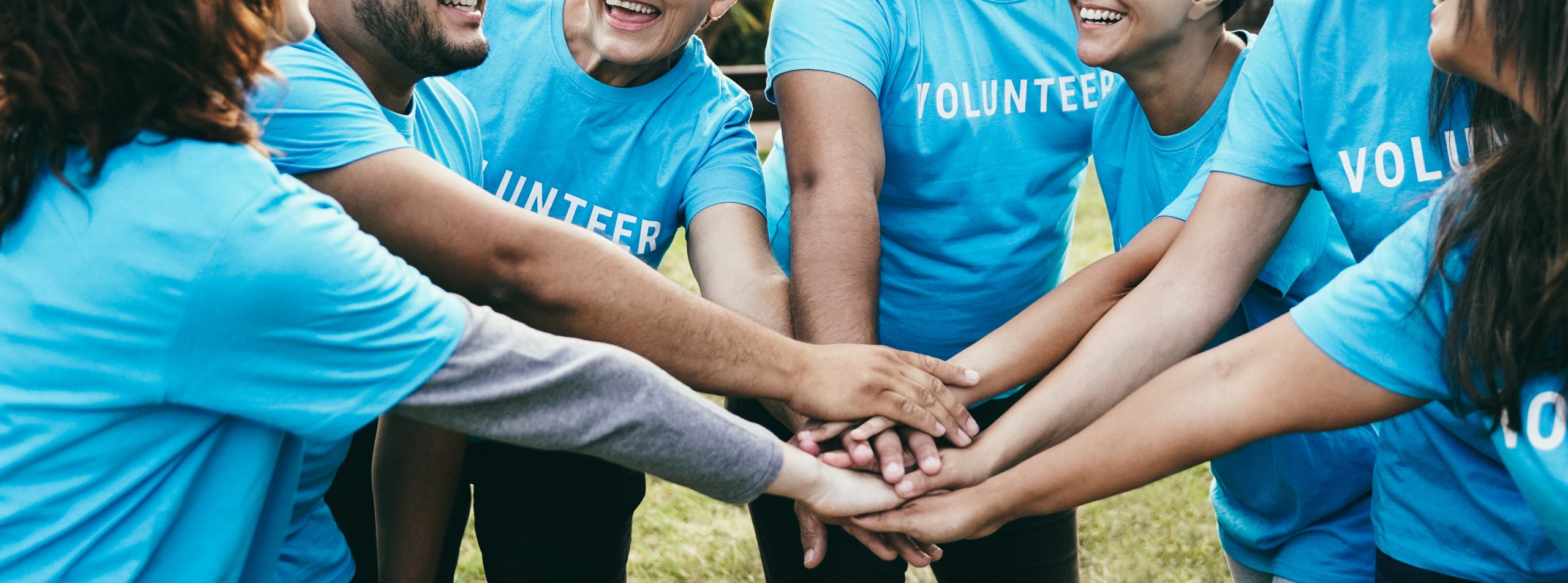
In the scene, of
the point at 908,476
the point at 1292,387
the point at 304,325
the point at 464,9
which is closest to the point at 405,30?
the point at 464,9

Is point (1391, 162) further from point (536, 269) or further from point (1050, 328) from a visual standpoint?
point (536, 269)

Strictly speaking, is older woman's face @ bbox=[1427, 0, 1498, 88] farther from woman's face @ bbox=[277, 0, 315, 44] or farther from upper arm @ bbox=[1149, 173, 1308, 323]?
woman's face @ bbox=[277, 0, 315, 44]

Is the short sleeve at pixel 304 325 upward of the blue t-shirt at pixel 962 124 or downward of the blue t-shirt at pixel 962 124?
upward

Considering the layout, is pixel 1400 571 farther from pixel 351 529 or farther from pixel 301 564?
pixel 351 529

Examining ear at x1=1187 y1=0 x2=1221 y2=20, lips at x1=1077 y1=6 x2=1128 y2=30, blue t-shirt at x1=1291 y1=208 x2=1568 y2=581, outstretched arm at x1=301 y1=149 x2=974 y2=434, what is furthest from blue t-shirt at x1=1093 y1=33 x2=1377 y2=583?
outstretched arm at x1=301 y1=149 x2=974 y2=434

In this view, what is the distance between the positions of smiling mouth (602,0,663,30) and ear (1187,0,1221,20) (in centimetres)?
106

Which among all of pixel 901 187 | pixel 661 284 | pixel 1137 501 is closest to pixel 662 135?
pixel 901 187

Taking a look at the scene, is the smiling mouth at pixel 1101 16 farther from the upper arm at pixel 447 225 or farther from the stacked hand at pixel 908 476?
the upper arm at pixel 447 225

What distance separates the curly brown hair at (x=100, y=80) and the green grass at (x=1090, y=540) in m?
2.67

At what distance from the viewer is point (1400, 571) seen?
1925 millimetres

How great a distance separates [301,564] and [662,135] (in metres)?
1.15

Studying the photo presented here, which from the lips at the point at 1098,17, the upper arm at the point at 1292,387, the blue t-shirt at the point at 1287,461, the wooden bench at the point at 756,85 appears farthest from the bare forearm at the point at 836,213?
the wooden bench at the point at 756,85

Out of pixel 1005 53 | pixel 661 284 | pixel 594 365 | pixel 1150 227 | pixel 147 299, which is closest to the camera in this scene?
pixel 147 299

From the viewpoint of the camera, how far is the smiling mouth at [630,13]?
260cm
